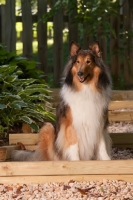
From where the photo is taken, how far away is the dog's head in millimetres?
5652

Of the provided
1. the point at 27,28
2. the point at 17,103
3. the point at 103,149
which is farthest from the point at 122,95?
the point at 103,149

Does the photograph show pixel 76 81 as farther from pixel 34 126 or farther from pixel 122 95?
pixel 122 95

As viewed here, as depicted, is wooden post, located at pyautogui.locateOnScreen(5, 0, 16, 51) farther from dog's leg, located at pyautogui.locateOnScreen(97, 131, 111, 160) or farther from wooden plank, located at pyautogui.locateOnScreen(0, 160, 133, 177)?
wooden plank, located at pyautogui.locateOnScreen(0, 160, 133, 177)

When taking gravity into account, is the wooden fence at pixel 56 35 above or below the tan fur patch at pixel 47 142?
above

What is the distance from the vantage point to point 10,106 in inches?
292

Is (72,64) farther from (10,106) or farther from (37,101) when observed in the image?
(37,101)

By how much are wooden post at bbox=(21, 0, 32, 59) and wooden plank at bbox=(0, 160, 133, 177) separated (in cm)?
614

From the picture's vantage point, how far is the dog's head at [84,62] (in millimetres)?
5652

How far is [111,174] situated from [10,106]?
2448 mm

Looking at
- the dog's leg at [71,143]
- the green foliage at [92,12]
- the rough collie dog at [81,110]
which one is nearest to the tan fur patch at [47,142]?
the rough collie dog at [81,110]

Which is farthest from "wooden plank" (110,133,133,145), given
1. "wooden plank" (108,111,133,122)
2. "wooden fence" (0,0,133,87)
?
"wooden fence" (0,0,133,87)

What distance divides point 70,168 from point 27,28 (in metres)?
6.29

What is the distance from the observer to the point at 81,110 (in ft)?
19.1

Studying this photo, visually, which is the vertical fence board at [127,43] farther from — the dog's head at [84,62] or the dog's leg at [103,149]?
the dog's head at [84,62]
